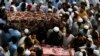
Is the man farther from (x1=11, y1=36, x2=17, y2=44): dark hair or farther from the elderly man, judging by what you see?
(x1=11, y1=36, x2=17, y2=44): dark hair

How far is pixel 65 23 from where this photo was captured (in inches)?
568

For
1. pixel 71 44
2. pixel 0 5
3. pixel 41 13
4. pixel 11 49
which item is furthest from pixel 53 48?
pixel 0 5

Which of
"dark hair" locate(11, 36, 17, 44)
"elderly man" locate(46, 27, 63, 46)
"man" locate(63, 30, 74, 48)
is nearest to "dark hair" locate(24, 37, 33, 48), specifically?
"dark hair" locate(11, 36, 17, 44)

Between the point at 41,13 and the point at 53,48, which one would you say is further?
the point at 41,13

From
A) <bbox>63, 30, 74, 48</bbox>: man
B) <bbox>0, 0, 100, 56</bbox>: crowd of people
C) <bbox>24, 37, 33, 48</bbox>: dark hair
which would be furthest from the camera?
<bbox>63, 30, 74, 48</bbox>: man

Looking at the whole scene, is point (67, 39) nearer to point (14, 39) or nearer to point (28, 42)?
point (28, 42)

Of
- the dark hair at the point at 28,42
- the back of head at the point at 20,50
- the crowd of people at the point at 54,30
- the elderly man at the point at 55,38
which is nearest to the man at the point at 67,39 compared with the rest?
the crowd of people at the point at 54,30

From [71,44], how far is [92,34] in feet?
2.39

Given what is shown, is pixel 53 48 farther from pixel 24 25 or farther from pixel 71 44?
pixel 24 25

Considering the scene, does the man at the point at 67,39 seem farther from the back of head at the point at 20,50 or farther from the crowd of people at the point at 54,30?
the back of head at the point at 20,50

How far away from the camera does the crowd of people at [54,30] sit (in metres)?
12.1

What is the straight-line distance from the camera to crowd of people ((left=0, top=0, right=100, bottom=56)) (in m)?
12.1

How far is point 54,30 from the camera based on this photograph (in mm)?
13516

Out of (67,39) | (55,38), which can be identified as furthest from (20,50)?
(67,39)
